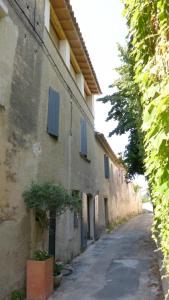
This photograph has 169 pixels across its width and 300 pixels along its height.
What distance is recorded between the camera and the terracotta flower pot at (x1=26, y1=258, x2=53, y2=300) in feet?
21.2

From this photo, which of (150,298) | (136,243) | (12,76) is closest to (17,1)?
(12,76)

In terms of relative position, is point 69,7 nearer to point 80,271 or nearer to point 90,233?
point 80,271

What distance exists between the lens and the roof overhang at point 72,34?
1015 centimetres

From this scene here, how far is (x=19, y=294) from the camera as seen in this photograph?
A: 6301 millimetres

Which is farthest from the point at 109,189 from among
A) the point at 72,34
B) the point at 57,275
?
the point at 57,275

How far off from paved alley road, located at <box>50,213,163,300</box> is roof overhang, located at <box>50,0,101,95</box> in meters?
8.12

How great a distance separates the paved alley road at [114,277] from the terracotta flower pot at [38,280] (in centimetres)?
31

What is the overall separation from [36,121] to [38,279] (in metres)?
3.82

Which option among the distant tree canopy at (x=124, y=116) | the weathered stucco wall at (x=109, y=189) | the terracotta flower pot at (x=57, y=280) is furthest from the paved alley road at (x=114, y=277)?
the weathered stucco wall at (x=109, y=189)

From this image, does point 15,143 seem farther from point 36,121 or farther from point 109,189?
point 109,189

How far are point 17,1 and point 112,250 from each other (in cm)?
948

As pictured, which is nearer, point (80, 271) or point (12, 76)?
point (12, 76)

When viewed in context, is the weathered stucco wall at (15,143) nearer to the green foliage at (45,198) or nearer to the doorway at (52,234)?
the green foliage at (45,198)

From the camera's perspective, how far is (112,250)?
12.2 meters
